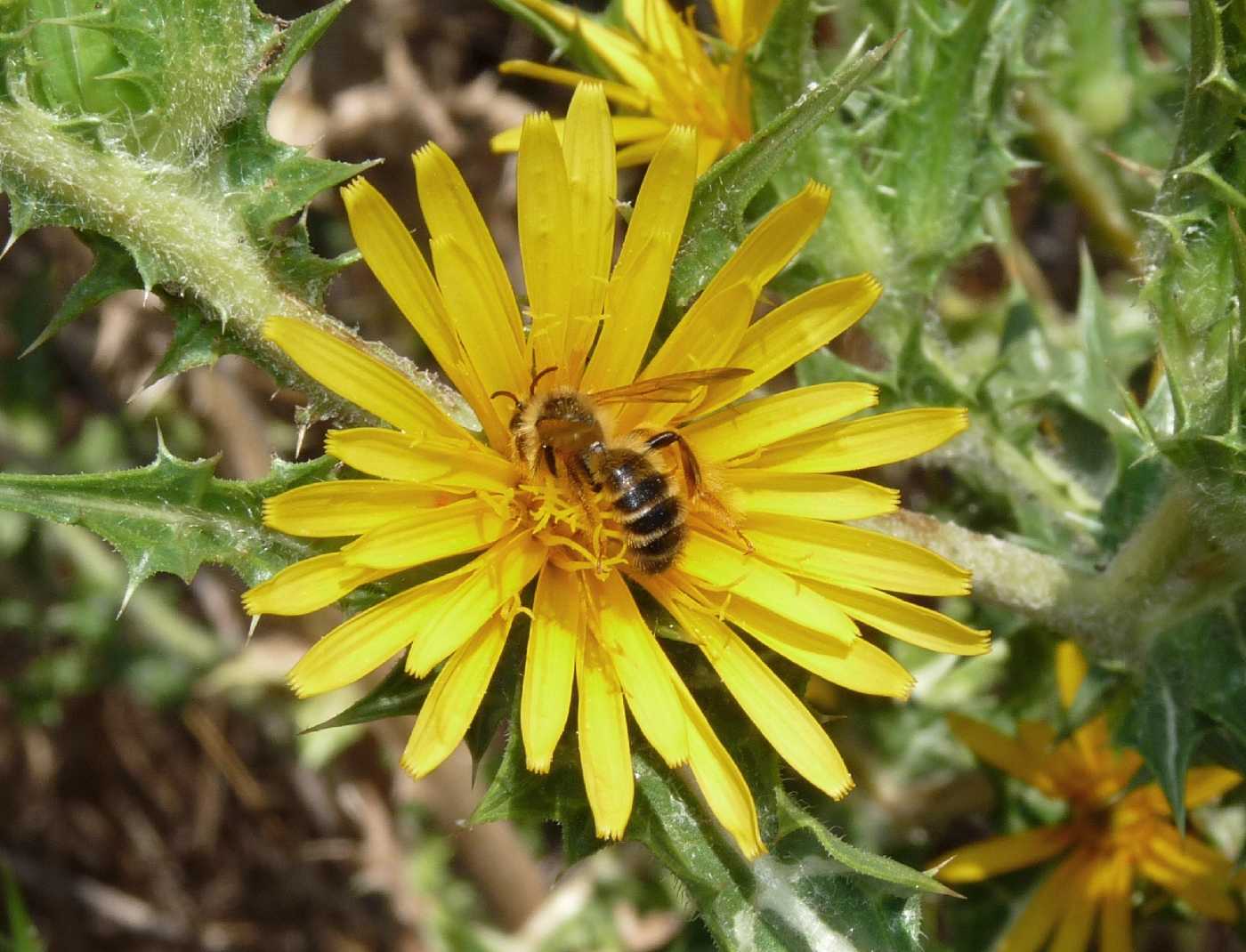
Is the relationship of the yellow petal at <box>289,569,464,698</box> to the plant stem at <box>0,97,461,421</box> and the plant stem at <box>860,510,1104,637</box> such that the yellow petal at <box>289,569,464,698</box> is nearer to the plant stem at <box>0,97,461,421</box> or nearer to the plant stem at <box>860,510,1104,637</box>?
the plant stem at <box>0,97,461,421</box>

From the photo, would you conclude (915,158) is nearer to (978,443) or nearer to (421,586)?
(978,443)

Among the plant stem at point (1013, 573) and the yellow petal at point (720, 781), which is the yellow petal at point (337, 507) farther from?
the plant stem at point (1013, 573)

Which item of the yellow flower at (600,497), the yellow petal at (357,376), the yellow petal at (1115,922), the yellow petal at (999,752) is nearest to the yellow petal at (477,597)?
the yellow flower at (600,497)

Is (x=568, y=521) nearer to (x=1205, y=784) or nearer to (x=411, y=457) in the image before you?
(x=411, y=457)

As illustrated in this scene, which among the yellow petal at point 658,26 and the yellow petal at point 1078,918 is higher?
the yellow petal at point 658,26

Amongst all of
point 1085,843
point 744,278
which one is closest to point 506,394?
point 744,278

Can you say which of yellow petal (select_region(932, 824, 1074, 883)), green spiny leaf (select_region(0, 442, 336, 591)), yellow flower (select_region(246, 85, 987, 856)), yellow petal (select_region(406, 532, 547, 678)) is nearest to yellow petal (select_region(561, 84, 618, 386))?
yellow flower (select_region(246, 85, 987, 856))

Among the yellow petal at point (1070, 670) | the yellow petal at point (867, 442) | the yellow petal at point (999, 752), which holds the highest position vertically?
the yellow petal at point (867, 442)
